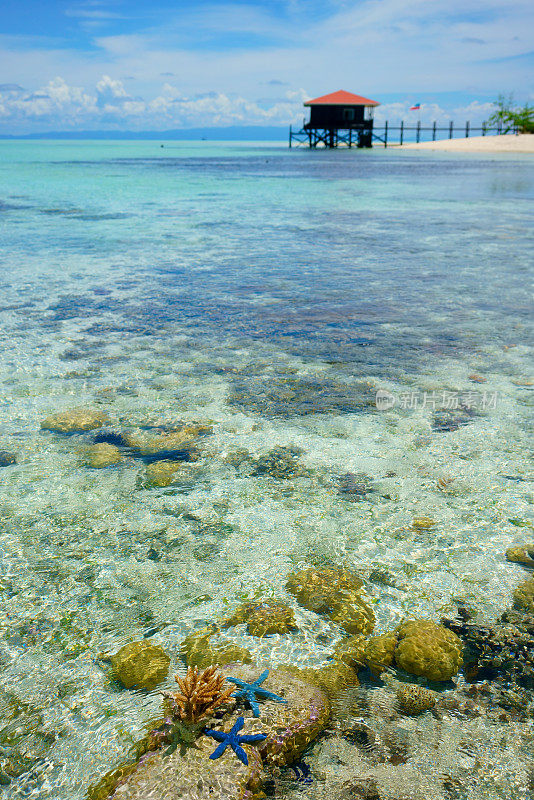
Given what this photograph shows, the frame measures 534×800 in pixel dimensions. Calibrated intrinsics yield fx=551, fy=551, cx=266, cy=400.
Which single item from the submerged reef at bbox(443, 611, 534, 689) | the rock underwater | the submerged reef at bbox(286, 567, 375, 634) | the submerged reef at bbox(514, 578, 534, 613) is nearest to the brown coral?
the rock underwater

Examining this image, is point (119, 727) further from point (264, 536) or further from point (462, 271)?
point (462, 271)

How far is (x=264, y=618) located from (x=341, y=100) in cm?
7519

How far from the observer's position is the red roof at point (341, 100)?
65.1 m

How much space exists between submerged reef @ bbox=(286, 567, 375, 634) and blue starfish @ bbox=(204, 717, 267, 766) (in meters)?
0.98

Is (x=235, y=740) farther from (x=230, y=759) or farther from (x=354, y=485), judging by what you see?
(x=354, y=485)

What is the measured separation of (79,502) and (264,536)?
1.48 meters

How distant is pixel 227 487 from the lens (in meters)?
4.49

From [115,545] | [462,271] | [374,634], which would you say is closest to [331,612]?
[374,634]

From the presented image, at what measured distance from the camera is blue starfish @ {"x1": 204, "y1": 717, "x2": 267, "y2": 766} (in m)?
2.26

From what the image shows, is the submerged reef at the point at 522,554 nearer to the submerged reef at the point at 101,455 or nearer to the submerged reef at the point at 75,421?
the submerged reef at the point at 101,455

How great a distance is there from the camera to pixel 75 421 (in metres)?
5.46

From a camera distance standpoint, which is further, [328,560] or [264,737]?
[328,560]

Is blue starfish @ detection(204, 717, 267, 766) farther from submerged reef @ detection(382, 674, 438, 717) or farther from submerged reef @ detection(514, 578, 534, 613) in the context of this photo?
submerged reef @ detection(514, 578, 534, 613)

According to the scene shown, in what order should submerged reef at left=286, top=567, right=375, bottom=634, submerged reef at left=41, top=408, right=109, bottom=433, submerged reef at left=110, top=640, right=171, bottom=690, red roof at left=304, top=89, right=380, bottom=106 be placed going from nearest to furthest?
submerged reef at left=110, top=640, right=171, bottom=690 → submerged reef at left=286, top=567, right=375, bottom=634 → submerged reef at left=41, top=408, right=109, bottom=433 → red roof at left=304, top=89, right=380, bottom=106
